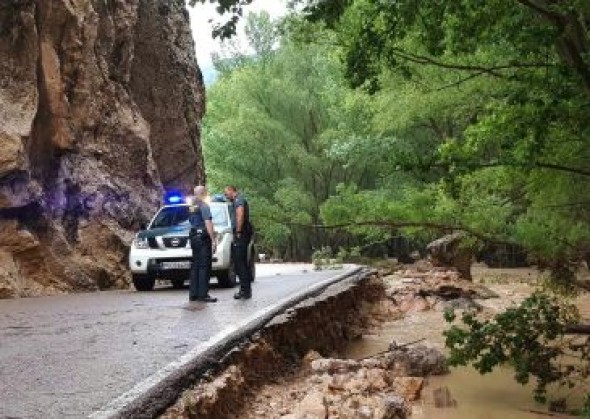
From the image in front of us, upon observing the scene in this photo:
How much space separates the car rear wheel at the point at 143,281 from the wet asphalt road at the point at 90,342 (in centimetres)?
212

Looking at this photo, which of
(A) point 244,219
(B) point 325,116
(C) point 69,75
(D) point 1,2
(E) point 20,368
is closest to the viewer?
(E) point 20,368

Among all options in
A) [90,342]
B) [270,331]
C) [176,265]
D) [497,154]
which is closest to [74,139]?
[176,265]

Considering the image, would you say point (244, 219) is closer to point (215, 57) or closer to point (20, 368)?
point (20, 368)

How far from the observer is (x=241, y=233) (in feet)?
36.1

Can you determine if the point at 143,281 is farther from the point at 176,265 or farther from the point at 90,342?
the point at 90,342

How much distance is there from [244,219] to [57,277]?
657 cm

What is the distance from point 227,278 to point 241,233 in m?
3.57

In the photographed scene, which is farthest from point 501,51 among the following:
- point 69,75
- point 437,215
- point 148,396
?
point 69,75

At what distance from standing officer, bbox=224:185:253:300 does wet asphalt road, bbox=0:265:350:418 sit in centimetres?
32

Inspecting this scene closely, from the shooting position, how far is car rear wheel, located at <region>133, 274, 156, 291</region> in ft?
47.5

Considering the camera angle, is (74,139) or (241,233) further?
(74,139)

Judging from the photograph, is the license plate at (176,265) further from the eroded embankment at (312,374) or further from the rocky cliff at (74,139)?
the eroded embankment at (312,374)

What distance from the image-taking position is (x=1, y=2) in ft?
47.9

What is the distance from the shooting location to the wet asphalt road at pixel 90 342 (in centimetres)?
497
